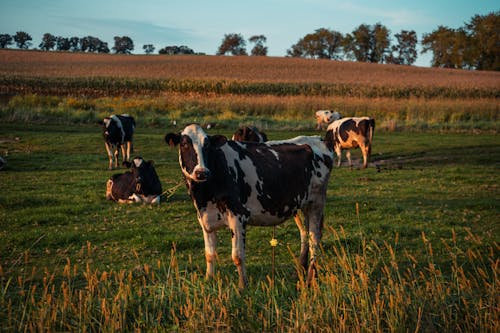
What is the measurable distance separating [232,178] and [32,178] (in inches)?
477

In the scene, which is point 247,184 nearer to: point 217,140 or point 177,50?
point 217,140

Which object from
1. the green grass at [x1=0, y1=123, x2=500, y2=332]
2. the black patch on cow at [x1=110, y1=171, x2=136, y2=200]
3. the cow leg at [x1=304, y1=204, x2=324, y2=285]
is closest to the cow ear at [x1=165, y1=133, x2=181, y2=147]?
the green grass at [x1=0, y1=123, x2=500, y2=332]

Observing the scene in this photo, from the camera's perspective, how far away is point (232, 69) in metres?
79.8

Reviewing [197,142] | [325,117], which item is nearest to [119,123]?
[325,117]

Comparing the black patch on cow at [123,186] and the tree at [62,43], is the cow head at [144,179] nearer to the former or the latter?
the black patch on cow at [123,186]

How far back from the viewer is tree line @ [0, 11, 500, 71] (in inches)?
3615

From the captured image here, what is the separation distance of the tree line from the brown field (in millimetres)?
10762

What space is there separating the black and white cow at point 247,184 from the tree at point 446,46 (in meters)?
94.1

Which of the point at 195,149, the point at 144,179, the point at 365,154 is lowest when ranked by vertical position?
the point at 144,179

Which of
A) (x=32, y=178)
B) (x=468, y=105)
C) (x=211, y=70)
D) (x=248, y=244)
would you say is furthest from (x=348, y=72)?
(x=248, y=244)

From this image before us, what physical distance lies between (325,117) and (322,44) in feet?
305

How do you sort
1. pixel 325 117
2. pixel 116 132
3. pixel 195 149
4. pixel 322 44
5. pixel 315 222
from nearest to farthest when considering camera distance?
pixel 195 149
pixel 315 222
pixel 116 132
pixel 325 117
pixel 322 44

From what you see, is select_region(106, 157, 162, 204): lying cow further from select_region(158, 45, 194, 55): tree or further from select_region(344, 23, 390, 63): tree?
select_region(158, 45, 194, 55): tree

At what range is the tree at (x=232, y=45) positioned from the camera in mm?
132125
